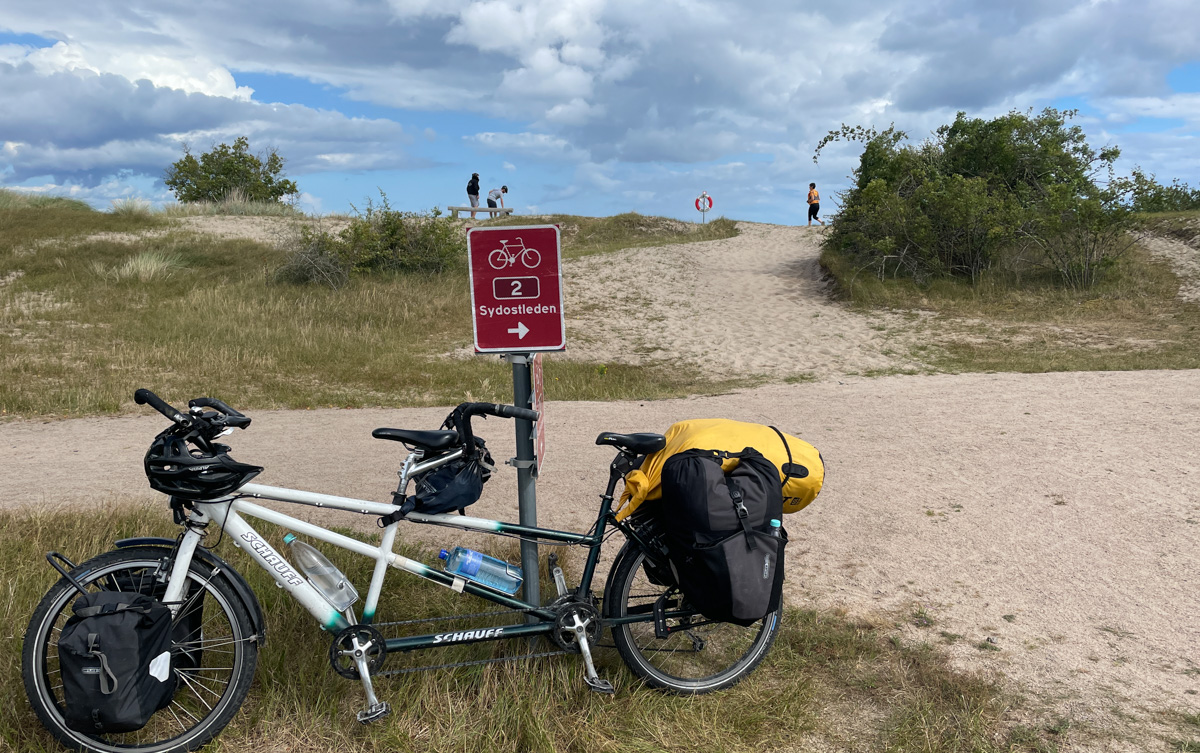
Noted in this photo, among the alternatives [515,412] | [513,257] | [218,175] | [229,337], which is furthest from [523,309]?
[218,175]

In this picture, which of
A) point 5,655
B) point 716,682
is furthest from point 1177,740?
point 5,655

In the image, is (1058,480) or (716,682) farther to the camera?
(1058,480)

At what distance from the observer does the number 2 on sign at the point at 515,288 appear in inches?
123

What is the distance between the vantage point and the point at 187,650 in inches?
110

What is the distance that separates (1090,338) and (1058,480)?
870 cm

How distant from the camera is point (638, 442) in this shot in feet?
9.85

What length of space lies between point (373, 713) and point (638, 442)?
1288 mm

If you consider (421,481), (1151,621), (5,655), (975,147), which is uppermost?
(975,147)

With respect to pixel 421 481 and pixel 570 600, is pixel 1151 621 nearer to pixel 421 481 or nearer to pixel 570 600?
pixel 570 600

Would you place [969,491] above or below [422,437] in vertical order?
below

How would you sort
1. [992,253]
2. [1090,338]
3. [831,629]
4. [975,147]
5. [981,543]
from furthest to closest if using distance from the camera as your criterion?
[975,147]
[992,253]
[1090,338]
[981,543]
[831,629]

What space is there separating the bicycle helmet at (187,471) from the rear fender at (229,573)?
0.21 meters

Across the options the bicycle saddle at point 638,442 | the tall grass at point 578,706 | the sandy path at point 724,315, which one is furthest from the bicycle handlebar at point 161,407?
the sandy path at point 724,315

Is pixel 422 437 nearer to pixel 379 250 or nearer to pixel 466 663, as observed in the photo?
pixel 466 663
